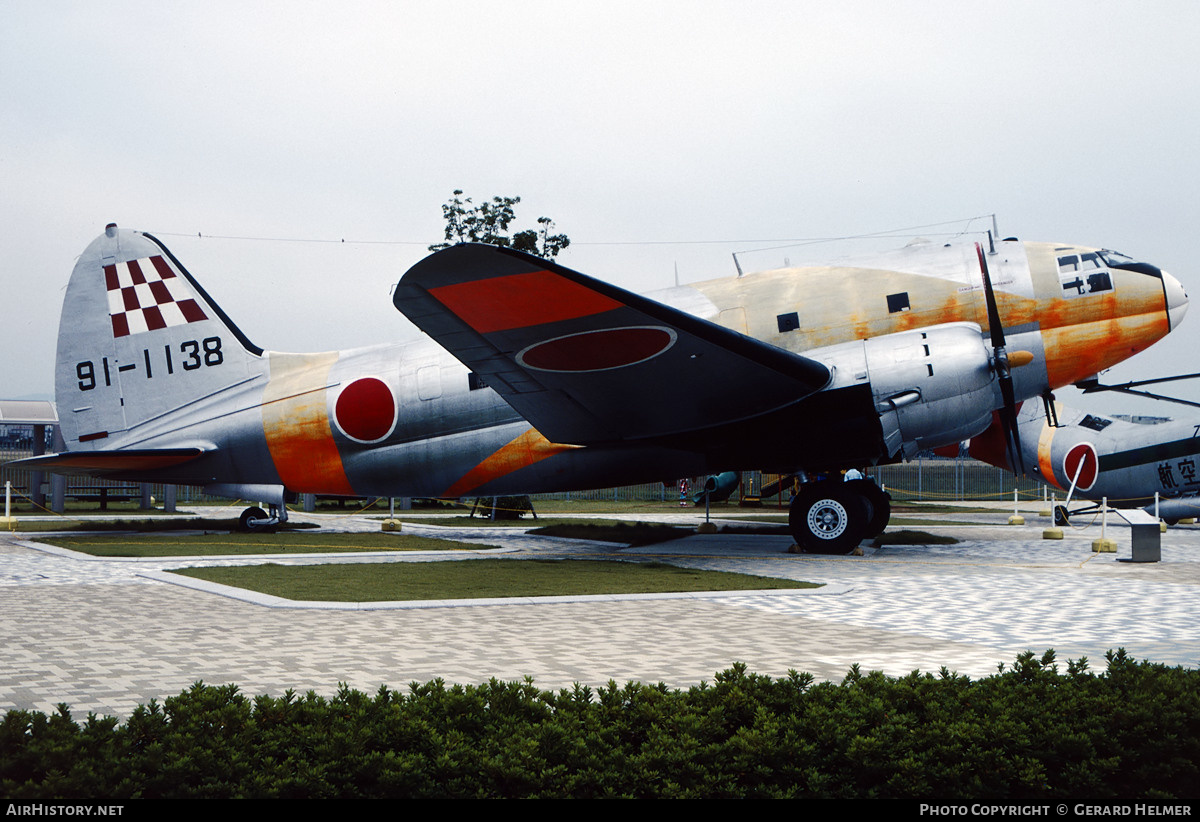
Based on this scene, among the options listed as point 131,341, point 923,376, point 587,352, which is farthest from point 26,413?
point 923,376

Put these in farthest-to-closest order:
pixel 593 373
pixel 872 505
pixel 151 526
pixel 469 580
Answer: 1. pixel 151 526
2. pixel 872 505
3. pixel 593 373
4. pixel 469 580

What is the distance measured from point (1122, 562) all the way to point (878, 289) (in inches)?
267

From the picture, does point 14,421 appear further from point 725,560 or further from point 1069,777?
point 1069,777

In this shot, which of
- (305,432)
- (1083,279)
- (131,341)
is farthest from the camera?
(131,341)

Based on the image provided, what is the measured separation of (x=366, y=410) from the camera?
21.1 m

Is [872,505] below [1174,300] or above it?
below

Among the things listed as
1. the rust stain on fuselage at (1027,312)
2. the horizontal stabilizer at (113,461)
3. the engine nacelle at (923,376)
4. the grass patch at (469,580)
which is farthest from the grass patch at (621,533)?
the horizontal stabilizer at (113,461)

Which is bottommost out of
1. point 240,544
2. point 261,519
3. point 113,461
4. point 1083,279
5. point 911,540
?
point 911,540

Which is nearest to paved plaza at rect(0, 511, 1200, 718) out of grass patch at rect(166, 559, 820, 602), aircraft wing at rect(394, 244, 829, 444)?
grass patch at rect(166, 559, 820, 602)

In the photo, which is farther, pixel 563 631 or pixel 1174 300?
pixel 1174 300

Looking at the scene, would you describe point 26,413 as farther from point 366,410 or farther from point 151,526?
point 366,410

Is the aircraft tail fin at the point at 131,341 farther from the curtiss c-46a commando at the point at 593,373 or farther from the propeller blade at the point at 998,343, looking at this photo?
the propeller blade at the point at 998,343

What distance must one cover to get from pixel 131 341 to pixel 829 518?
16637 millimetres

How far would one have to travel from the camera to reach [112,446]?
922 inches
